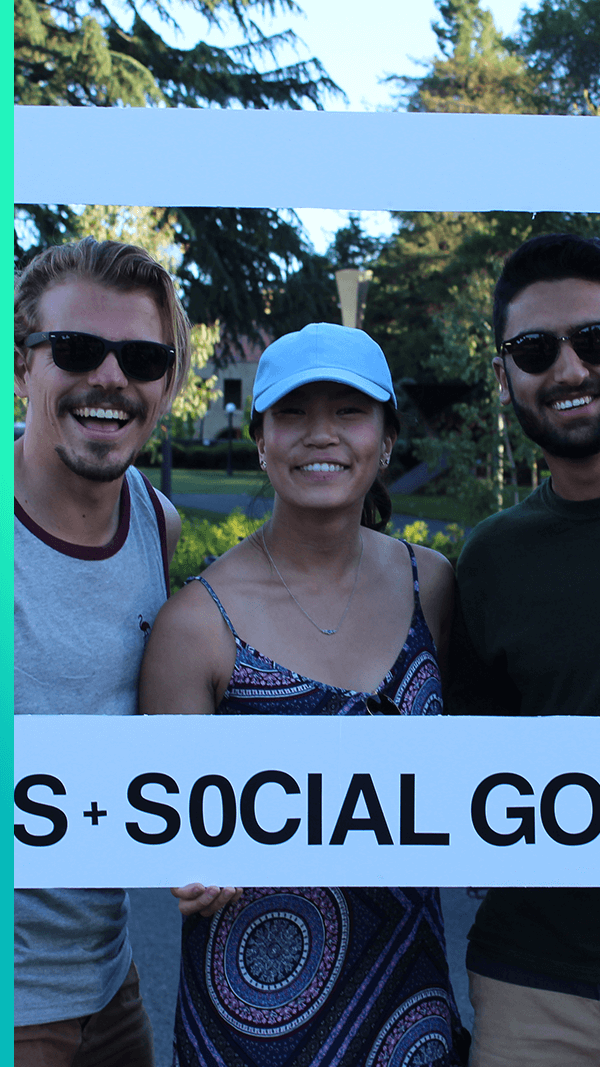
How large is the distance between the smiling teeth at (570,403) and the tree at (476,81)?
46.2ft

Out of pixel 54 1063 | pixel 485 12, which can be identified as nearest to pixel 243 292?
pixel 54 1063

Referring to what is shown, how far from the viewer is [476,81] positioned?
19078mm

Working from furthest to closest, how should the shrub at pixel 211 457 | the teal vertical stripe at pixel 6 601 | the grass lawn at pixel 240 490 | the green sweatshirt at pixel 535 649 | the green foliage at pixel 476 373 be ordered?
the shrub at pixel 211 457 < the grass lawn at pixel 240 490 < the green foliage at pixel 476 373 < the green sweatshirt at pixel 535 649 < the teal vertical stripe at pixel 6 601

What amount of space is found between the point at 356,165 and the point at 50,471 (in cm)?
72

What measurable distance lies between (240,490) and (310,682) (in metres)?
13.4

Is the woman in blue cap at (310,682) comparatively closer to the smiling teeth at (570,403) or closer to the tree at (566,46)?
the smiling teeth at (570,403)

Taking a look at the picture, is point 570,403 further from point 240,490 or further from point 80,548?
point 240,490

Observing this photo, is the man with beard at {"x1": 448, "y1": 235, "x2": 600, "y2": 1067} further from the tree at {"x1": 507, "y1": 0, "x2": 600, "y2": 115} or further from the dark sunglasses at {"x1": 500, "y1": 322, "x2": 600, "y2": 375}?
the tree at {"x1": 507, "y1": 0, "x2": 600, "y2": 115}

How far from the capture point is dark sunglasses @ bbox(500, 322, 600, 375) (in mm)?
1548

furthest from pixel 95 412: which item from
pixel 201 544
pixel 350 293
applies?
pixel 350 293

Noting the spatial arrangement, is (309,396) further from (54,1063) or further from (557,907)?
(54,1063)

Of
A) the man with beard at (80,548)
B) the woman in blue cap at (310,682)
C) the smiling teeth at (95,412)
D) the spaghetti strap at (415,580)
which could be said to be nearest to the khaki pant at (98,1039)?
the man with beard at (80,548)

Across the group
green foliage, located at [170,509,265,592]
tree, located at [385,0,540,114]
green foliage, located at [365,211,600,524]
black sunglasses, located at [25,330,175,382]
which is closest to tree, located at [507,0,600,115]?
tree, located at [385,0,540,114]

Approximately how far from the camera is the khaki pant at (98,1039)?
4.75 feet
